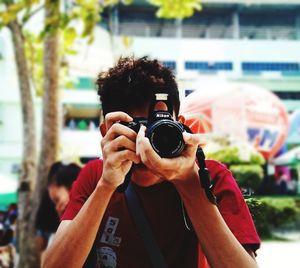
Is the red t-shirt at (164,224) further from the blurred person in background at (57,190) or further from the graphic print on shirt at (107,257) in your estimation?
the blurred person in background at (57,190)

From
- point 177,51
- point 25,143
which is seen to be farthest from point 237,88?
point 25,143

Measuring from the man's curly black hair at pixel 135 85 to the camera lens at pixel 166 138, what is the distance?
153 mm

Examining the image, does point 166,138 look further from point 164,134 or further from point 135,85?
point 135,85

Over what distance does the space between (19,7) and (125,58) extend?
8.50 ft

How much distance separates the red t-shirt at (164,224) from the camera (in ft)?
3.70

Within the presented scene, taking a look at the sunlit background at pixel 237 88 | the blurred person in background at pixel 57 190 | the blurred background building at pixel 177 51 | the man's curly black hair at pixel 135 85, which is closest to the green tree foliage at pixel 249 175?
the sunlit background at pixel 237 88

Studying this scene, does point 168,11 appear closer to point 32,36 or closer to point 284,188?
point 32,36

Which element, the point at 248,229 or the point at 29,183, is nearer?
the point at 248,229

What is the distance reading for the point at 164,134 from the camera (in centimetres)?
107

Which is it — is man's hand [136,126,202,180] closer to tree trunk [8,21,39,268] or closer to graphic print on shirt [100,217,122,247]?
graphic print on shirt [100,217,122,247]

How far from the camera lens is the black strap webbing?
3.66 feet

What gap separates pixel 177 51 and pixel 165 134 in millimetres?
4319

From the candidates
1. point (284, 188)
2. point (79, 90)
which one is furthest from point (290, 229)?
point (79, 90)

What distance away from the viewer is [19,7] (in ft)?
11.9
